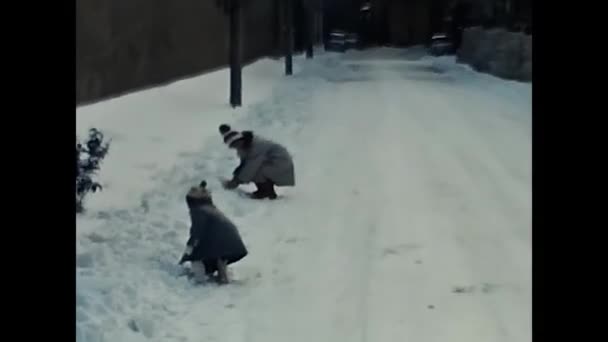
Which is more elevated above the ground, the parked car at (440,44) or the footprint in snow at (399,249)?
the parked car at (440,44)

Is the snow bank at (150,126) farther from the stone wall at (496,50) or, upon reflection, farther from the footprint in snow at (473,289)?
the stone wall at (496,50)

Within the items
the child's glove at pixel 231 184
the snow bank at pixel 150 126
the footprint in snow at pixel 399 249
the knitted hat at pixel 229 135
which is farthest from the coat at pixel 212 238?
the knitted hat at pixel 229 135

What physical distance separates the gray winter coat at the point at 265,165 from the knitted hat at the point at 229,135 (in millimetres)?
69

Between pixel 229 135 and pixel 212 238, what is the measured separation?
1.11 metres

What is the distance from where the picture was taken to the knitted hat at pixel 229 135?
A: 3.40 metres

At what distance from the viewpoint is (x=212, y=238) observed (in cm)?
238

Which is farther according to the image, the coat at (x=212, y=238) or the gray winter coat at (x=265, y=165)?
the gray winter coat at (x=265, y=165)

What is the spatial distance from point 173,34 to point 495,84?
5.81ft

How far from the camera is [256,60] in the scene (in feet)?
23.1

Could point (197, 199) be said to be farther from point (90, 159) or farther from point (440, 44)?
point (440, 44)

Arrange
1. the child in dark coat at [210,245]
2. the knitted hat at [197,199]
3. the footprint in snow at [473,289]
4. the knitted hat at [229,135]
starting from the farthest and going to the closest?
the knitted hat at [229,135] → the knitted hat at [197,199] → the child in dark coat at [210,245] → the footprint in snow at [473,289]

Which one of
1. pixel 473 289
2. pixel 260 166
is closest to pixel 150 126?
pixel 260 166
